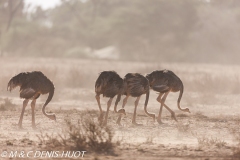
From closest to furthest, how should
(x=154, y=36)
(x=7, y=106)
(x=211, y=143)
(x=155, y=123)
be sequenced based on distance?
(x=211, y=143)
(x=155, y=123)
(x=7, y=106)
(x=154, y=36)

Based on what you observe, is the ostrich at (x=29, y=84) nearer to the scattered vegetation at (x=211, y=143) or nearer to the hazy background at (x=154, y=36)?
the scattered vegetation at (x=211, y=143)

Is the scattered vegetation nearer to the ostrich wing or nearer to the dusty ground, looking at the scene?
the dusty ground

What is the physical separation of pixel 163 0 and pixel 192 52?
194 inches

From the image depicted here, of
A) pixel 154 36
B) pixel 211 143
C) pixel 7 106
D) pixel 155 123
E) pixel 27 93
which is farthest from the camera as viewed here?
pixel 154 36

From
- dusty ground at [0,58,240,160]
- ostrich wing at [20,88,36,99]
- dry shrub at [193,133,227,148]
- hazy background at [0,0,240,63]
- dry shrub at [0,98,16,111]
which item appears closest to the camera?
dusty ground at [0,58,240,160]

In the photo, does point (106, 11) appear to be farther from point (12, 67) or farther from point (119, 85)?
point (119, 85)

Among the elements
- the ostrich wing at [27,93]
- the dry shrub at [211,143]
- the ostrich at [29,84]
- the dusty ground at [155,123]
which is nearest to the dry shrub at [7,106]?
the dusty ground at [155,123]

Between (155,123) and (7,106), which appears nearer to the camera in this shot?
(155,123)

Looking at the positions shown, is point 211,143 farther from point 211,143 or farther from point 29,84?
point 29,84

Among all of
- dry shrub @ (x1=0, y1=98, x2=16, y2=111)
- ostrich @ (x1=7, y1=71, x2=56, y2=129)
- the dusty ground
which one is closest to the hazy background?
the dusty ground

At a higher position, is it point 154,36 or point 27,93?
point 154,36

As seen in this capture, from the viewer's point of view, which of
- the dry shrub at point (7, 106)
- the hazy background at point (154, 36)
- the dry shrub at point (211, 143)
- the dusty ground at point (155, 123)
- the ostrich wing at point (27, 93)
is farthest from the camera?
the hazy background at point (154, 36)

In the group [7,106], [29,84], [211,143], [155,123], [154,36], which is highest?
[154,36]

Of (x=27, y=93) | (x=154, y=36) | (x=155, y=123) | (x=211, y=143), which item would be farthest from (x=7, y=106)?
(x=154, y=36)
